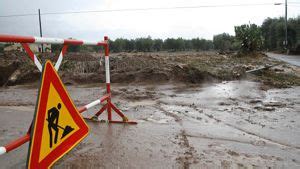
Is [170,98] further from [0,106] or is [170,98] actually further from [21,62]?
[21,62]

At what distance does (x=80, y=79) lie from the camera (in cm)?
1228

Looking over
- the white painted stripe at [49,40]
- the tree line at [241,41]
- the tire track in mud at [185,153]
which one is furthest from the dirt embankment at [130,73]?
the tree line at [241,41]

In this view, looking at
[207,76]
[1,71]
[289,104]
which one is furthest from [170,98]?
[1,71]

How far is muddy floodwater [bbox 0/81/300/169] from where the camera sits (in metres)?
3.71

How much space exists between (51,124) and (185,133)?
102 inches

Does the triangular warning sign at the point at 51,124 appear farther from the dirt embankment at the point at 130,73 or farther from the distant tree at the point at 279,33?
the distant tree at the point at 279,33

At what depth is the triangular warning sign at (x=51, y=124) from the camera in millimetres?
2688

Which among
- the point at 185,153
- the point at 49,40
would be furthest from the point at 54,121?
the point at 185,153

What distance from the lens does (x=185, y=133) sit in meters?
4.93

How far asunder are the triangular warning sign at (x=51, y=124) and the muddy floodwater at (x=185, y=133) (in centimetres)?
54

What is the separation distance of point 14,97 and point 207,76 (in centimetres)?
707

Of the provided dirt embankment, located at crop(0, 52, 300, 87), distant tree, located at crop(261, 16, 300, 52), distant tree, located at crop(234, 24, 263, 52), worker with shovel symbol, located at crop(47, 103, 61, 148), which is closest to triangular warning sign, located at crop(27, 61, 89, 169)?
worker with shovel symbol, located at crop(47, 103, 61, 148)

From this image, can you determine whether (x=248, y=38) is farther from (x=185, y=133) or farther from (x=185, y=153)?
(x=185, y=153)

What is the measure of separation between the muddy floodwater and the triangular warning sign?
0.54m
